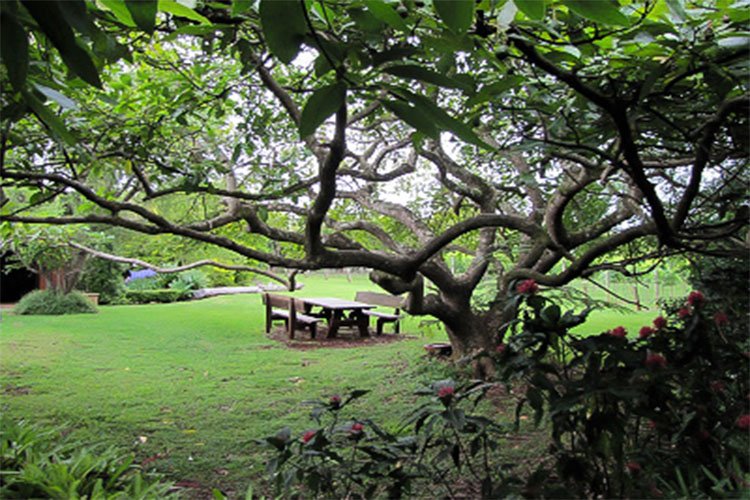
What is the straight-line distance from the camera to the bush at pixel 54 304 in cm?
1188

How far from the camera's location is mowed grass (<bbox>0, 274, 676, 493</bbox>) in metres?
3.61

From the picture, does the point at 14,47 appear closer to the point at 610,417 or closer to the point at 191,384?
the point at 610,417

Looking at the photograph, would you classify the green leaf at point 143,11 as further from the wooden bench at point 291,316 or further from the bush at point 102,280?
the bush at point 102,280

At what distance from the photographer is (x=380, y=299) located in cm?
874

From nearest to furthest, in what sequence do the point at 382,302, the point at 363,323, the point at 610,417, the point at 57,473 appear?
the point at 610,417, the point at 57,473, the point at 382,302, the point at 363,323

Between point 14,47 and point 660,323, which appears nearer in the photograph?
point 14,47

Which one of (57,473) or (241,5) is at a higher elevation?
(241,5)

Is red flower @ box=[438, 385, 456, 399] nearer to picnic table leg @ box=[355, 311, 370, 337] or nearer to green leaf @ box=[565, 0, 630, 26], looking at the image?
green leaf @ box=[565, 0, 630, 26]

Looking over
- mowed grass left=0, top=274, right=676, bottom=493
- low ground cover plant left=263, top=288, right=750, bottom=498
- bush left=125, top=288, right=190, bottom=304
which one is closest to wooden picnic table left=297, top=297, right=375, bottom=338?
mowed grass left=0, top=274, right=676, bottom=493

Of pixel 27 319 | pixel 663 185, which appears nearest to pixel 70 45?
pixel 663 185

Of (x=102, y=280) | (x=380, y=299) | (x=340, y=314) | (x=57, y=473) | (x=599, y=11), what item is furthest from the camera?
(x=102, y=280)

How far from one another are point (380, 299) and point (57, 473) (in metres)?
6.55

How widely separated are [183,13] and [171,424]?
13.5ft

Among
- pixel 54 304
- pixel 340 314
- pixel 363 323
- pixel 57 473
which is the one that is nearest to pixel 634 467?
pixel 57 473
